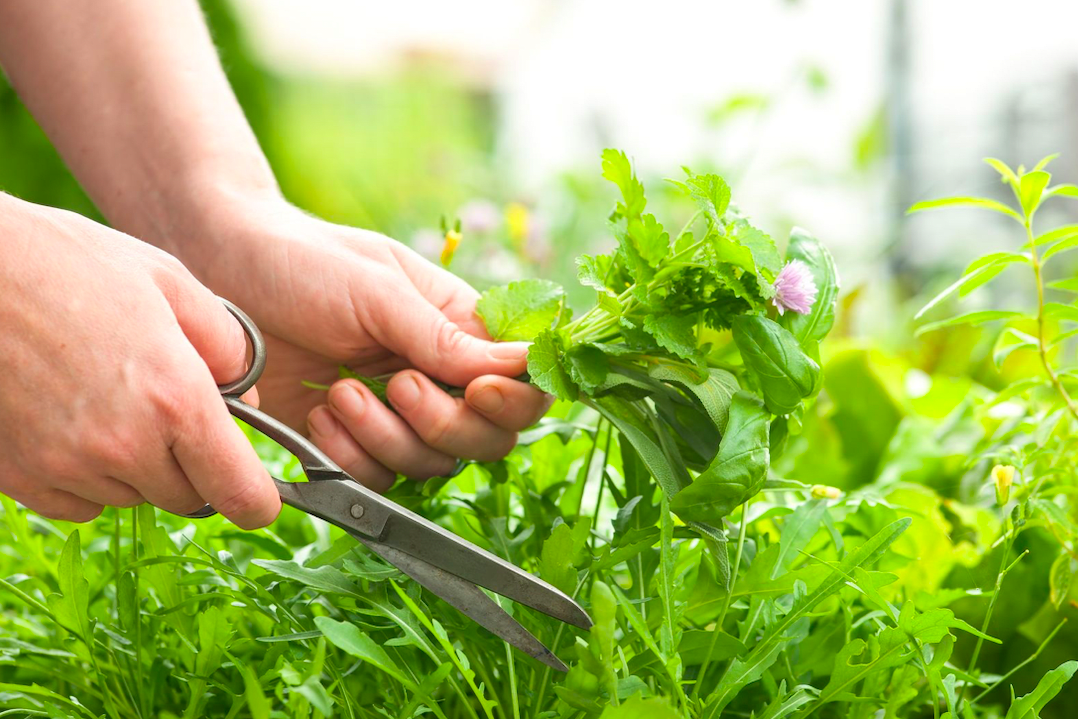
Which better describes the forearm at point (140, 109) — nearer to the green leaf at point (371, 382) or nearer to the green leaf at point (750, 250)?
the green leaf at point (371, 382)

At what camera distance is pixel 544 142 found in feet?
11.0

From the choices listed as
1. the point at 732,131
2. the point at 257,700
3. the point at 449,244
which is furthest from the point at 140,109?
the point at 732,131

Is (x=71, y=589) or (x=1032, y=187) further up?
(x=1032, y=187)

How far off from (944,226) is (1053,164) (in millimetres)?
388

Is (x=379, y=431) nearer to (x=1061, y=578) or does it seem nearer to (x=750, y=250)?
(x=750, y=250)

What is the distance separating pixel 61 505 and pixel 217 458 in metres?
0.08

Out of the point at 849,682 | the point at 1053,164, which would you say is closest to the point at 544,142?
the point at 1053,164

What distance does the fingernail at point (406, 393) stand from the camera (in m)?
0.49

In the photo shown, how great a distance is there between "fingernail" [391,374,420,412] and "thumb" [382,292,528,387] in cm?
2

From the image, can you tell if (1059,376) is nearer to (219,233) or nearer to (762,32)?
(219,233)

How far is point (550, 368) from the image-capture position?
42 centimetres

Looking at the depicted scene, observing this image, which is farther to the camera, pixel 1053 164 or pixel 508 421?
pixel 1053 164

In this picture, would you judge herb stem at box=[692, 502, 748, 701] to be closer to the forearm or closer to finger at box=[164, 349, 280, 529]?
finger at box=[164, 349, 280, 529]

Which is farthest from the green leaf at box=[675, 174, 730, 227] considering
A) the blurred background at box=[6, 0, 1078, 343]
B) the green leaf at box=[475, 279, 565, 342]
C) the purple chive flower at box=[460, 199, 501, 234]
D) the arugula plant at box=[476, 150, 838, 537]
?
the purple chive flower at box=[460, 199, 501, 234]
